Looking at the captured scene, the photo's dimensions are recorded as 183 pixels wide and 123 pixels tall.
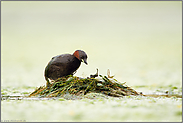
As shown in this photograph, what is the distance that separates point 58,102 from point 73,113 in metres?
1.25

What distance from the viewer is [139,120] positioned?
17.5ft

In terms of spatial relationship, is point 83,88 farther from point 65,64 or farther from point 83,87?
point 65,64

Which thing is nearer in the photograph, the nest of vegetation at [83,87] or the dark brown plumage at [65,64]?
the nest of vegetation at [83,87]

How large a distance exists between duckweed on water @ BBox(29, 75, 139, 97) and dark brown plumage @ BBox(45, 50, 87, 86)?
19cm

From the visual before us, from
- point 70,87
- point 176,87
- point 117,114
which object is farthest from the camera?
point 176,87

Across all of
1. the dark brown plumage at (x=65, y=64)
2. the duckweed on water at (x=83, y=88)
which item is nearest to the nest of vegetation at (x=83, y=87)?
the duckweed on water at (x=83, y=88)

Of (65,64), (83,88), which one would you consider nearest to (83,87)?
(83,88)

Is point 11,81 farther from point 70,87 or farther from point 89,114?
point 89,114

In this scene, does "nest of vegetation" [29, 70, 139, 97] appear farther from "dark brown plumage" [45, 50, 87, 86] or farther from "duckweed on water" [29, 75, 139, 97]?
"dark brown plumage" [45, 50, 87, 86]

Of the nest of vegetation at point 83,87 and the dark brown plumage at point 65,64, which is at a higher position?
the dark brown plumage at point 65,64

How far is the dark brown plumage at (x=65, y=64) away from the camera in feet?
27.8

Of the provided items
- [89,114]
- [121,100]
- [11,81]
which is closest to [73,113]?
[89,114]

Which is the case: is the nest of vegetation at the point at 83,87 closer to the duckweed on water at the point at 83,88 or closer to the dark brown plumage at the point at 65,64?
the duckweed on water at the point at 83,88

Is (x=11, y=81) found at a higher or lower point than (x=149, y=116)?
higher
